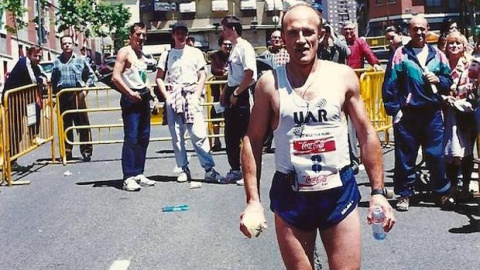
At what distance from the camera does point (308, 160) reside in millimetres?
4199

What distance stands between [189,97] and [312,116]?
6.28 meters

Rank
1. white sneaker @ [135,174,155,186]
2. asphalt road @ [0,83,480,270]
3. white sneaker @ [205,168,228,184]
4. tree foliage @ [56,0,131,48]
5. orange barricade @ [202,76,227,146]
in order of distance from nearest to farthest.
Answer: asphalt road @ [0,83,480,270] → white sneaker @ [135,174,155,186] → white sneaker @ [205,168,228,184] → orange barricade @ [202,76,227,146] → tree foliage @ [56,0,131,48]

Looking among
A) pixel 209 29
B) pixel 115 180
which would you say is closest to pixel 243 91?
pixel 115 180

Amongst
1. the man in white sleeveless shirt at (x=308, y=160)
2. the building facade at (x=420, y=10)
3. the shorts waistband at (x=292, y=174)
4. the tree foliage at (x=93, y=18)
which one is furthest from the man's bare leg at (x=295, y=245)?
the building facade at (x=420, y=10)

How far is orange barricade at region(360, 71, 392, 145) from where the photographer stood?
12453 millimetres

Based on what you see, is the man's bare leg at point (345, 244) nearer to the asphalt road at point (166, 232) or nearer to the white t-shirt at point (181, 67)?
the asphalt road at point (166, 232)

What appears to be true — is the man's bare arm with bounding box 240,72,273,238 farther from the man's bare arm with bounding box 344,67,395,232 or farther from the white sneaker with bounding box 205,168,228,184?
the white sneaker with bounding box 205,168,228,184

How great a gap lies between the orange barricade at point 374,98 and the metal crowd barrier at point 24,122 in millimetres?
4919

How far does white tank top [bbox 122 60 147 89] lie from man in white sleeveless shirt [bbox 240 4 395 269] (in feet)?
19.9

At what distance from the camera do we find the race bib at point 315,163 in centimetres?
418

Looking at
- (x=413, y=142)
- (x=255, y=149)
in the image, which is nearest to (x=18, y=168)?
(x=413, y=142)

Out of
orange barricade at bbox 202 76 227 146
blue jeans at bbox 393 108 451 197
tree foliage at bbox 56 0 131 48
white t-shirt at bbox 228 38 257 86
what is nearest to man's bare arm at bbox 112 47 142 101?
white t-shirt at bbox 228 38 257 86

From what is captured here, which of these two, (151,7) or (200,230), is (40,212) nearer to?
(200,230)

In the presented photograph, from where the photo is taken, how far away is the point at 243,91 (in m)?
10.1
